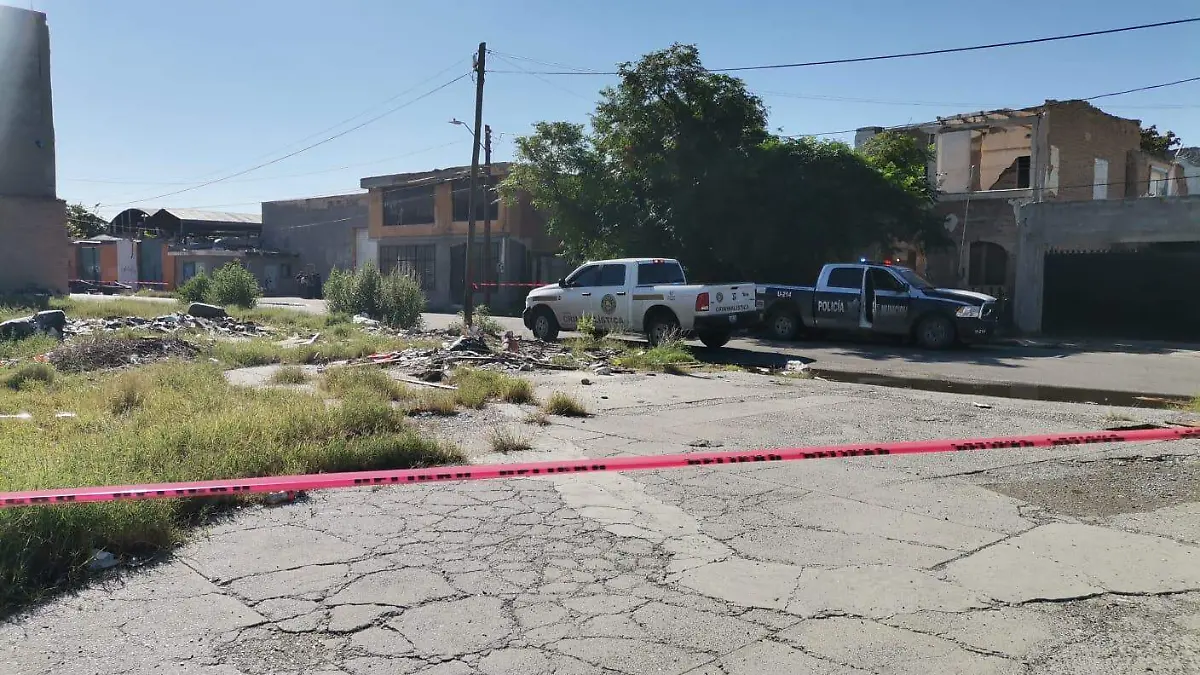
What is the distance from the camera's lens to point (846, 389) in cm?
1192

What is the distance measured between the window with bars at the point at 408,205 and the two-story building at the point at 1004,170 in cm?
2022

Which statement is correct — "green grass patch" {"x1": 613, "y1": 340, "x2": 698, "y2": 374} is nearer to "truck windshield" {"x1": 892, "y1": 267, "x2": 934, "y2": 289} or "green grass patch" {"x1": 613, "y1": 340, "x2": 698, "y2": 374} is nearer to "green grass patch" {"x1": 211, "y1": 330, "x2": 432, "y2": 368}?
"green grass patch" {"x1": 211, "y1": 330, "x2": 432, "y2": 368}

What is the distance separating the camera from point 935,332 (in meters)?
17.8

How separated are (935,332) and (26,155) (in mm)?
28570

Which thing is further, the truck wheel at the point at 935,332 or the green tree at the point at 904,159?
the green tree at the point at 904,159

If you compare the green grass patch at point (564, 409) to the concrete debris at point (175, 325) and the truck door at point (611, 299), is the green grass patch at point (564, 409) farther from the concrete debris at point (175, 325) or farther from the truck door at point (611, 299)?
the concrete debris at point (175, 325)

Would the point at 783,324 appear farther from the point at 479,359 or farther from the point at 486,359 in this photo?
the point at 479,359

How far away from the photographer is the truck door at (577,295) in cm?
1797

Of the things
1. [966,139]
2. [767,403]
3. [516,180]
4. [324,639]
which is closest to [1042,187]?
[966,139]

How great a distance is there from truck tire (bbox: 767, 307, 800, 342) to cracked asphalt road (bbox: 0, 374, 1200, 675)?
1269 centimetres

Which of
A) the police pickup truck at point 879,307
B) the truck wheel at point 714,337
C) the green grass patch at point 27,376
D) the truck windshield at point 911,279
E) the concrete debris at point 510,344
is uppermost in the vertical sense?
the truck windshield at point 911,279

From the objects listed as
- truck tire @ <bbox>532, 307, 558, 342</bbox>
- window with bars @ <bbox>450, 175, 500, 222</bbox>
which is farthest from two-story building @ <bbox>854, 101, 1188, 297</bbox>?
window with bars @ <bbox>450, 175, 500, 222</bbox>

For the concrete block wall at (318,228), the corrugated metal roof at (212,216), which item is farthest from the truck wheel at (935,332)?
the corrugated metal roof at (212,216)

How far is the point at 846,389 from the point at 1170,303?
13779 millimetres
